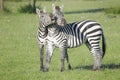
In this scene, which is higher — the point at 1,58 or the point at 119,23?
the point at 119,23

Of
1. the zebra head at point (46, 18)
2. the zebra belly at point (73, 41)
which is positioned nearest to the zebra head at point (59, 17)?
the zebra head at point (46, 18)

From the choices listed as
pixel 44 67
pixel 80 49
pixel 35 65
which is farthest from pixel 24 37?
pixel 44 67

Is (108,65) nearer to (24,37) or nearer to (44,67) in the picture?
(44,67)

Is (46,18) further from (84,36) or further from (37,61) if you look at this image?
(37,61)

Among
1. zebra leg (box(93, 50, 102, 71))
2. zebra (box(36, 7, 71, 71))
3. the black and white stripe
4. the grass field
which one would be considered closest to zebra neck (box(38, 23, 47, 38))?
zebra (box(36, 7, 71, 71))

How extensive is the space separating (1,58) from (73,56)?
9.75ft

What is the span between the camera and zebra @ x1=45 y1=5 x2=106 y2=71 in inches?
484

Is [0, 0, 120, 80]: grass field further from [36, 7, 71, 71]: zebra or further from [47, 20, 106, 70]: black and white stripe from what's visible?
[36, 7, 71, 71]: zebra

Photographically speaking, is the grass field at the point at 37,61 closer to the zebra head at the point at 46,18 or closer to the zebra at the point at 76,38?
the zebra at the point at 76,38

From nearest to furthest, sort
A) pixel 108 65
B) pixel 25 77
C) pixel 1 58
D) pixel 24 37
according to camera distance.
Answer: pixel 25 77 < pixel 108 65 < pixel 1 58 < pixel 24 37

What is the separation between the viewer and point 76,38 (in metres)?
12.8

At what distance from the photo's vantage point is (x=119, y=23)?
28062 millimetres

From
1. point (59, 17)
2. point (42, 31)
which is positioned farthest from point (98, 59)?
point (42, 31)

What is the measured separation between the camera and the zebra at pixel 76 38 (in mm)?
12281
